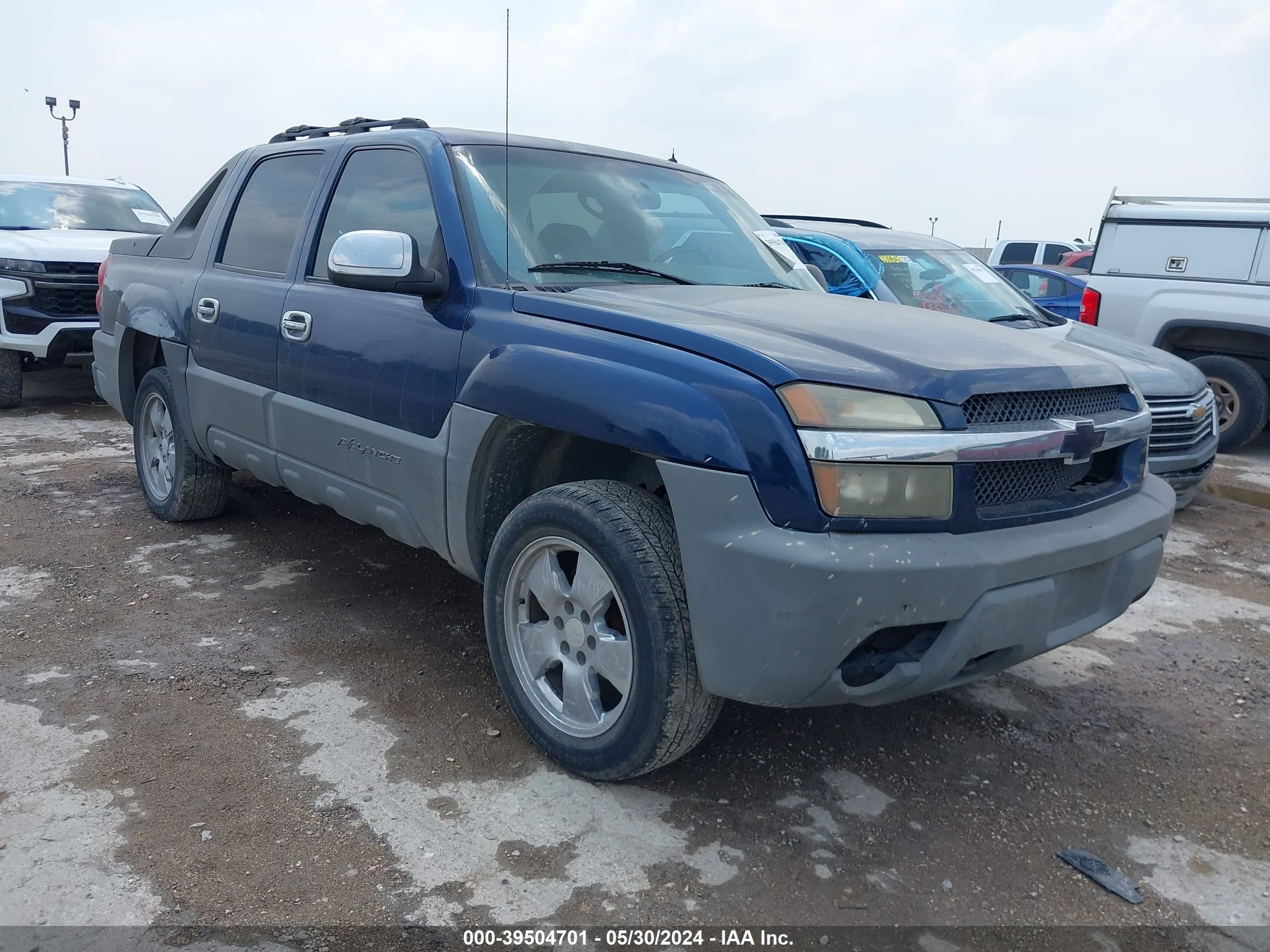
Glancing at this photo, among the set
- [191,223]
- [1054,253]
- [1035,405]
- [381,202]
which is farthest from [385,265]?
[1054,253]

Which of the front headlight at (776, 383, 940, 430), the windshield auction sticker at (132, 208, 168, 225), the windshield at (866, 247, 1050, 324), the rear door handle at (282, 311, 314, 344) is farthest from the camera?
the windshield auction sticker at (132, 208, 168, 225)

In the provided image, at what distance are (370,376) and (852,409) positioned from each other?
1717 millimetres

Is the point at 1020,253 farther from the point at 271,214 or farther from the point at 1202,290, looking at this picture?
the point at 271,214

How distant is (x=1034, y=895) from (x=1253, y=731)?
1.44m

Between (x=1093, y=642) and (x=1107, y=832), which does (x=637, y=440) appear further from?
(x=1093, y=642)

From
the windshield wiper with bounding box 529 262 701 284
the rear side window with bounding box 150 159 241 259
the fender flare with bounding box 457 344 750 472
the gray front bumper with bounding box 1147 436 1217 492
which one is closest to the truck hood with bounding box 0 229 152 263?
the rear side window with bounding box 150 159 241 259

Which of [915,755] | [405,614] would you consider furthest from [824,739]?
[405,614]

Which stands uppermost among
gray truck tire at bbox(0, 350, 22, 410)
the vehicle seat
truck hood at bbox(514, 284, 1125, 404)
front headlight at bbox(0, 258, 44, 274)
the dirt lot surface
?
the vehicle seat

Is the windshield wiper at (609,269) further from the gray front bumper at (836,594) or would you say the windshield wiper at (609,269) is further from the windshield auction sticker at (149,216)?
the windshield auction sticker at (149,216)

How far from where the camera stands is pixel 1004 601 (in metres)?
2.40

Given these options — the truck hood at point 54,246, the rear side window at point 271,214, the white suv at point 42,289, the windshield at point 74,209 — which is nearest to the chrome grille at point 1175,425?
the rear side window at point 271,214

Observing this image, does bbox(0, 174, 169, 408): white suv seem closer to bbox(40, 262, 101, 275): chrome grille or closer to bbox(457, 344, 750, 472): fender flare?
bbox(40, 262, 101, 275): chrome grille

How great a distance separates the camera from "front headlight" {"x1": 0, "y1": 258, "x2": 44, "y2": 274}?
312 inches

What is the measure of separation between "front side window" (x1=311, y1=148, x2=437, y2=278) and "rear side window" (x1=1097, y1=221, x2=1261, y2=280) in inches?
257
